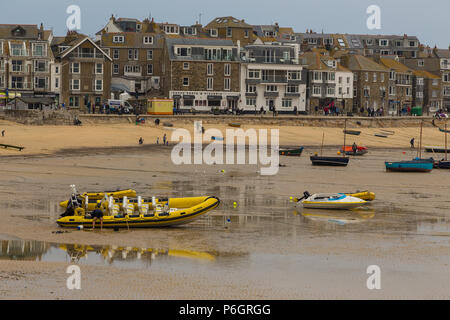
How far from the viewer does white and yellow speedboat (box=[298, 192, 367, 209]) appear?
3811cm

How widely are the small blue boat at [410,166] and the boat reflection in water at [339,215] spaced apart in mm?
17047

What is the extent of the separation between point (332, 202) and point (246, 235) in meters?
8.05

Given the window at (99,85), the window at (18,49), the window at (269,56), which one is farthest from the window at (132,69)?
the window at (18,49)

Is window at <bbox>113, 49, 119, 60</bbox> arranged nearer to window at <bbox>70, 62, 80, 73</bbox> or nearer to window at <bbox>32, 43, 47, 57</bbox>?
window at <bbox>70, 62, 80, 73</bbox>

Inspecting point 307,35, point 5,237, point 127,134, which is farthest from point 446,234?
point 307,35

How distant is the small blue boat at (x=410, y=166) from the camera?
180 ft

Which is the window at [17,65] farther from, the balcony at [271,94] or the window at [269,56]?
the balcony at [271,94]

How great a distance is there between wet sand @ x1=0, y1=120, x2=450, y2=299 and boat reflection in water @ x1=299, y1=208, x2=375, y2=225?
5 cm

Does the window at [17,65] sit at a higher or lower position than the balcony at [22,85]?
higher

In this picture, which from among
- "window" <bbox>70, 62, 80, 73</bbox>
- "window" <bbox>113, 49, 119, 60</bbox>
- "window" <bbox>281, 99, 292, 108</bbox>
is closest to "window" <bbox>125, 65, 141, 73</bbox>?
"window" <bbox>113, 49, 119, 60</bbox>

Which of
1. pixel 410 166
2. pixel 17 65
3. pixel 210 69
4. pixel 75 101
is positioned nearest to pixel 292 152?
pixel 410 166

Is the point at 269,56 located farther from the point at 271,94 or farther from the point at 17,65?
the point at 17,65

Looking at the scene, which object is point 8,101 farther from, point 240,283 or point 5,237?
point 240,283

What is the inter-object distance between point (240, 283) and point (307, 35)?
118 meters
